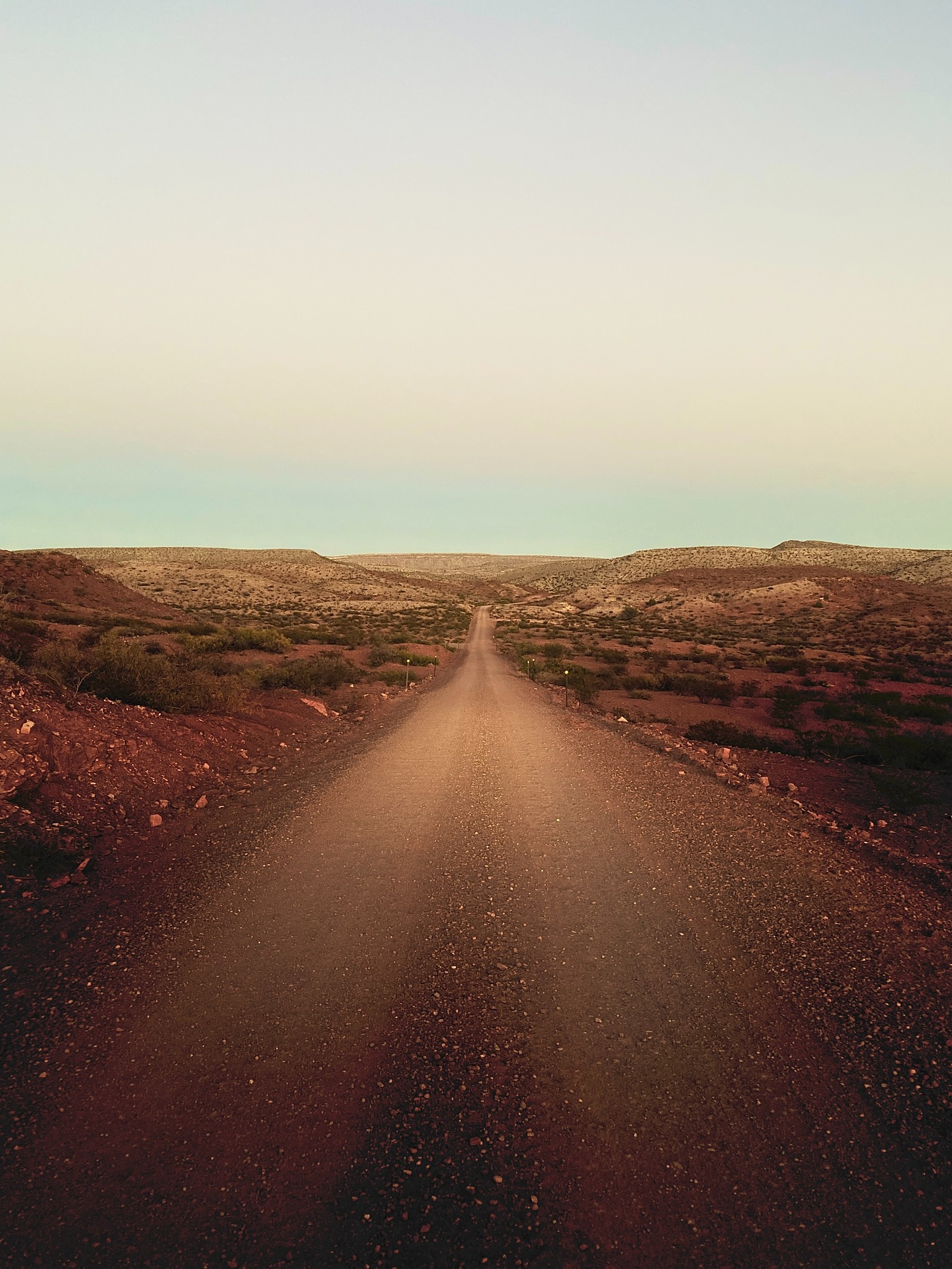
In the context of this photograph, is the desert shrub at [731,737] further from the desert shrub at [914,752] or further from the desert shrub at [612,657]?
the desert shrub at [612,657]

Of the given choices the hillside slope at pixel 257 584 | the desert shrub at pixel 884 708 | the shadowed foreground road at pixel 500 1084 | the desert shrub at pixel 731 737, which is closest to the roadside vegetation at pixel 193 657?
the shadowed foreground road at pixel 500 1084

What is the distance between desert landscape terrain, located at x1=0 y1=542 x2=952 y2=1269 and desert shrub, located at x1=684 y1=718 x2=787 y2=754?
722mm

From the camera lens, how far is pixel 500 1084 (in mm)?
4238

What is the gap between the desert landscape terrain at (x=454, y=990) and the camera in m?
3.34

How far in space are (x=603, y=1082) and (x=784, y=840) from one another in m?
5.79

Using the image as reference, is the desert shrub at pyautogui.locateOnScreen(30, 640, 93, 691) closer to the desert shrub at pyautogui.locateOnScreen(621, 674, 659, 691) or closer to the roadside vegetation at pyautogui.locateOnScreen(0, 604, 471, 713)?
the roadside vegetation at pyautogui.locateOnScreen(0, 604, 471, 713)

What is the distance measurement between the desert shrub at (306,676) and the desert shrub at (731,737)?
12124 millimetres

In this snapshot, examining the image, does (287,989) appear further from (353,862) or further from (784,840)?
(784,840)

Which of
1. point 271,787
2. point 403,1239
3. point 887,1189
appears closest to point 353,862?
point 271,787

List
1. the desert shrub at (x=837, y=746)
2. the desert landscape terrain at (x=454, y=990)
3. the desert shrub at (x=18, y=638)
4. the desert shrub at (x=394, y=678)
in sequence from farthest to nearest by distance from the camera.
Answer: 1. the desert shrub at (x=394, y=678)
2. the desert shrub at (x=837, y=746)
3. the desert shrub at (x=18, y=638)
4. the desert landscape terrain at (x=454, y=990)

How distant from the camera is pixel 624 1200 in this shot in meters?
3.42

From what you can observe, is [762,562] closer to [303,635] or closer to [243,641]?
[303,635]

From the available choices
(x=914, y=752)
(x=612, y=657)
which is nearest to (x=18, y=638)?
(x=914, y=752)

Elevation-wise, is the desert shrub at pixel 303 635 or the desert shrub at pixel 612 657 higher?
the desert shrub at pixel 303 635
